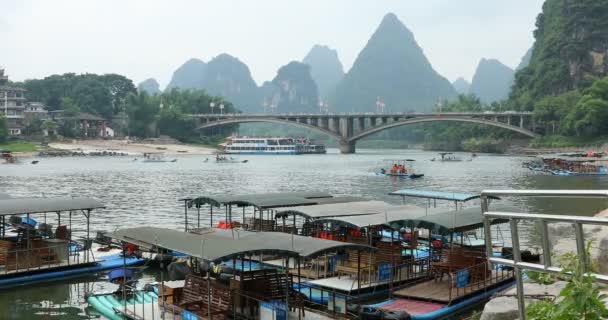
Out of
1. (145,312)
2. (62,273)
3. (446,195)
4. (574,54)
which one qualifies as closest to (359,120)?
(574,54)

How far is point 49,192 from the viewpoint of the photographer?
4906 cm

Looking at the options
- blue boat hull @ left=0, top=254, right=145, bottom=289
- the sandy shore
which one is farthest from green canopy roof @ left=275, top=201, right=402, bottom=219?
the sandy shore

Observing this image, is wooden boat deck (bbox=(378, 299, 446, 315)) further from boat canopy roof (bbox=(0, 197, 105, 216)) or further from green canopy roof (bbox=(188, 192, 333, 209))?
boat canopy roof (bbox=(0, 197, 105, 216))

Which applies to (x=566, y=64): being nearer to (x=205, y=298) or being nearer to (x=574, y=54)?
(x=574, y=54)

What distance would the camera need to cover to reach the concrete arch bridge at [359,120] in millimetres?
115062

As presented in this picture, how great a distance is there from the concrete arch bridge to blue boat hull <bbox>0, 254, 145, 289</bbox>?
325 feet

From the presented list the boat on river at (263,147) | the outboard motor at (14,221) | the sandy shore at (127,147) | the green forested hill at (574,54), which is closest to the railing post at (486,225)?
the outboard motor at (14,221)

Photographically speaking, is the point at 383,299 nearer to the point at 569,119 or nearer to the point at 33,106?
the point at 569,119

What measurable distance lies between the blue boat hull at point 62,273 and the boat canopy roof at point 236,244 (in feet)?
15.8

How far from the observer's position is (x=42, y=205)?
749 inches

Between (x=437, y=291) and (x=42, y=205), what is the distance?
11.8 metres

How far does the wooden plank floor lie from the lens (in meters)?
14.8

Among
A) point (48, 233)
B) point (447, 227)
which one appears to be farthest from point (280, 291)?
point (48, 233)

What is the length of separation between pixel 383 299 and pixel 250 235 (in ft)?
12.4
